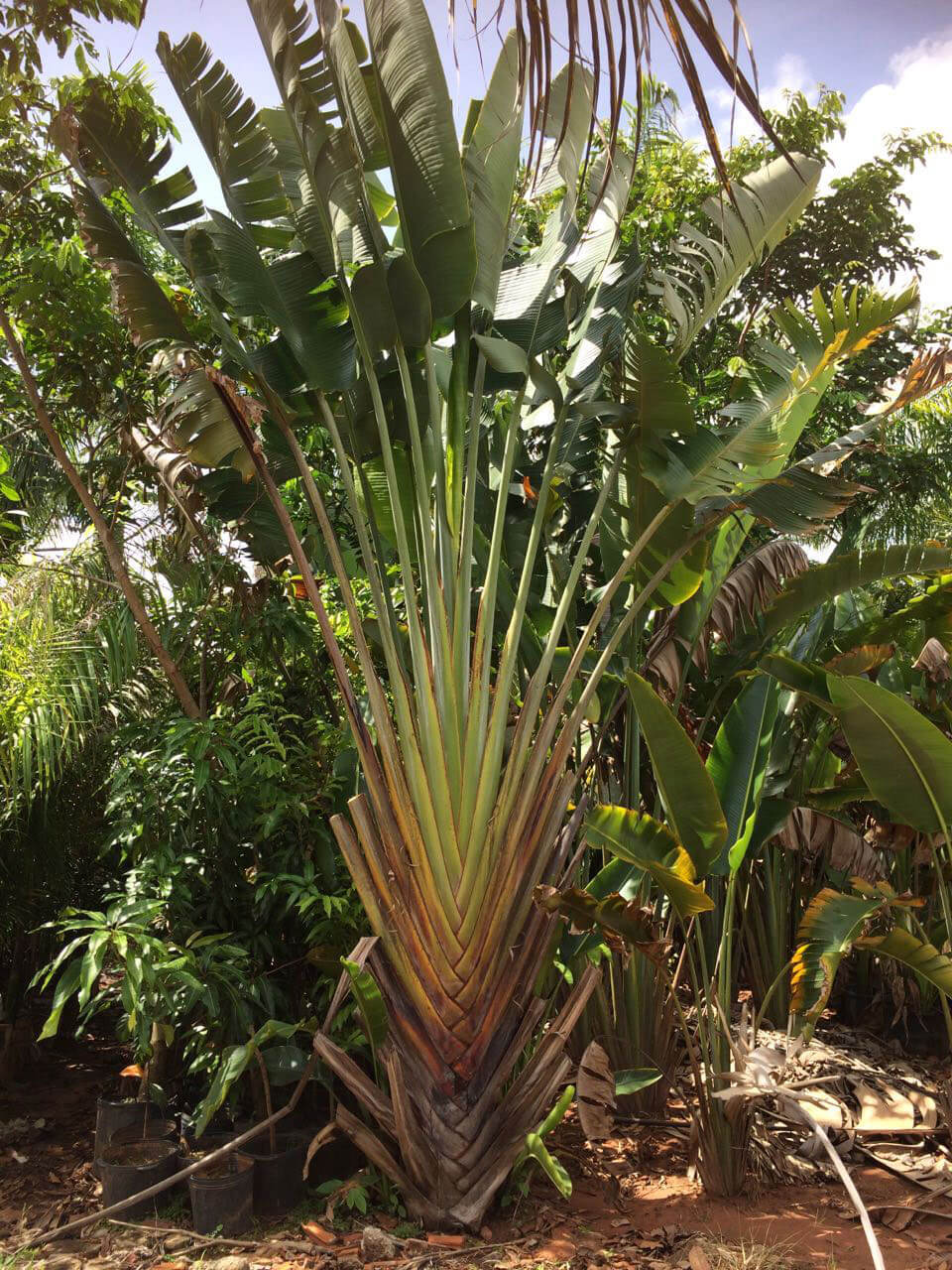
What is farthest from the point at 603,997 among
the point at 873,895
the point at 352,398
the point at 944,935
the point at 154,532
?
the point at 154,532

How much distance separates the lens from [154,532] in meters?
6.41

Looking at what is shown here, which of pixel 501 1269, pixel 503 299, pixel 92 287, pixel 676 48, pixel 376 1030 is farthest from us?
pixel 92 287

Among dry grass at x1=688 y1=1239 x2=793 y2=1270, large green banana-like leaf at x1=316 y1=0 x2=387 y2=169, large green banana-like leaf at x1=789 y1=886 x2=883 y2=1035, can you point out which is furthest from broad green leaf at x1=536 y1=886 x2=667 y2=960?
large green banana-like leaf at x1=316 y1=0 x2=387 y2=169

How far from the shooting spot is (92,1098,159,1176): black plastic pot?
430 centimetres

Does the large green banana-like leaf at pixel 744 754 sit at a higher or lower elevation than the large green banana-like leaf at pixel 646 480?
lower

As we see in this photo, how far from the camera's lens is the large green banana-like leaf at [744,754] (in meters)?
4.30

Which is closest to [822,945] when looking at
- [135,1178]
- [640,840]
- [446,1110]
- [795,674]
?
[640,840]

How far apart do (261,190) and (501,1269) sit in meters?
4.59

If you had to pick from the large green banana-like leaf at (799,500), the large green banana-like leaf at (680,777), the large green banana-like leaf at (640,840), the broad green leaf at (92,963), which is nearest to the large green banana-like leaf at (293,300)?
the large green banana-like leaf at (680,777)

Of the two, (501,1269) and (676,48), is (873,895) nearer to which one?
(501,1269)

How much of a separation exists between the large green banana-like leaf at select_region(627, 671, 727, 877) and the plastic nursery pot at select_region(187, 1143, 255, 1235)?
2.33 m

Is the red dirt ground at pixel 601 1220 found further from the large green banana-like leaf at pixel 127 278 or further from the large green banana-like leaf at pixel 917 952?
the large green banana-like leaf at pixel 127 278

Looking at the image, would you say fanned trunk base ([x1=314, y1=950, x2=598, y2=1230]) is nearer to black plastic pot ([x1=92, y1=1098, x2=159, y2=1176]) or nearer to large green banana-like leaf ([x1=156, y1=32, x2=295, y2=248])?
black plastic pot ([x1=92, y1=1098, x2=159, y2=1176])

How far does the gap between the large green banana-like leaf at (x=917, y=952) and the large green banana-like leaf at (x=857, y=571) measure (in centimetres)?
173
